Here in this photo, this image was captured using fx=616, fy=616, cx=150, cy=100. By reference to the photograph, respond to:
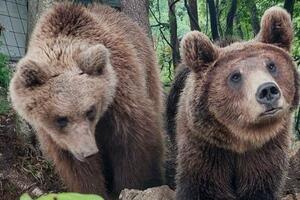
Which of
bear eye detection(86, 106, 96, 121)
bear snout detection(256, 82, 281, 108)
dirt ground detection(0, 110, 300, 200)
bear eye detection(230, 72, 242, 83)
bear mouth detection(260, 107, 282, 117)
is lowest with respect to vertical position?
dirt ground detection(0, 110, 300, 200)

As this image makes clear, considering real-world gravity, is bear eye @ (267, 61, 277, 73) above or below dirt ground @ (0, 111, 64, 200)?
above

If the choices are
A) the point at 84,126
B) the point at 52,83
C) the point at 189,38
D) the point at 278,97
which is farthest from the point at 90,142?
the point at 278,97

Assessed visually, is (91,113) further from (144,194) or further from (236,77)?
(236,77)

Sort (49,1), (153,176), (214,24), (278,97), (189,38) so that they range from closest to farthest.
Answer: (278,97) < (189,38) < (153,176) < (49,1) < (214,24)

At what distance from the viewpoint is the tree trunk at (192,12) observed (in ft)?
28.7

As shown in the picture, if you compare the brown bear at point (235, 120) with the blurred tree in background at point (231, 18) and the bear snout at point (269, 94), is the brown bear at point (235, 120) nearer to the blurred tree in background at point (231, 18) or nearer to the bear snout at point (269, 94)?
the bear snout at point (269, 94)

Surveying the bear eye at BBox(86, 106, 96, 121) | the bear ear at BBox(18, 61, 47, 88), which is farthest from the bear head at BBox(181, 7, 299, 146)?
the bear ear at BBox(18, 61, 47, 88)

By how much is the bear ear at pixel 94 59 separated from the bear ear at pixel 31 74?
34 cm

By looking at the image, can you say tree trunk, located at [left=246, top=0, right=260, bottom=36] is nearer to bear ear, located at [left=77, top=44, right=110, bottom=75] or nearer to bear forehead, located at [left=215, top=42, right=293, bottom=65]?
bear ear, located at [left=77, top=44, right=110, bottom=75]

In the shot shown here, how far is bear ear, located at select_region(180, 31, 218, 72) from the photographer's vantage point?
4703mm

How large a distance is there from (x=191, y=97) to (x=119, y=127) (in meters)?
0.97

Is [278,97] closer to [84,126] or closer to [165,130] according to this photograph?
[84,126]

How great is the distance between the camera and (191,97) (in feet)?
15.7

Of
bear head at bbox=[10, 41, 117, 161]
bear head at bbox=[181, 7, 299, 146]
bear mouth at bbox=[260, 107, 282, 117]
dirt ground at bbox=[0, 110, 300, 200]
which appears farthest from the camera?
dirt ground at bbox=[0, 110, 300, 200]
